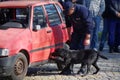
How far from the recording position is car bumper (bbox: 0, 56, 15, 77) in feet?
29.2

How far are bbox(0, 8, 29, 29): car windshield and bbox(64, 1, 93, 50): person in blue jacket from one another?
1115 millimetres

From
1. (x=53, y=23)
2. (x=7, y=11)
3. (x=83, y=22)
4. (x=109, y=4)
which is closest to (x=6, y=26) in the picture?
(x=7, y=11)

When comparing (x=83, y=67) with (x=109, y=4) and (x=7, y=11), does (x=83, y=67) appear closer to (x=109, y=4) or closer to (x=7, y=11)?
(x=7, y=11)

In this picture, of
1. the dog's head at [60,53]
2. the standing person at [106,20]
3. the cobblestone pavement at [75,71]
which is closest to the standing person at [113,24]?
the standing person at [106,20]

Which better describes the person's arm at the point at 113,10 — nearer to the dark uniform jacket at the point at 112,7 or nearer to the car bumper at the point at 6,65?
the dark uniform jacket at the point at 112,7

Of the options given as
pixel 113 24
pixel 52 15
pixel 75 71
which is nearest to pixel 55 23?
pixel 52 15

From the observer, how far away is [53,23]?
10.8 metres

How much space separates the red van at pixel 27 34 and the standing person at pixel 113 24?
3.04 meters

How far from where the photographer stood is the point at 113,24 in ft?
46.5

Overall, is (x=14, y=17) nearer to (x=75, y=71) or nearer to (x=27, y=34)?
(x=27, y=34)

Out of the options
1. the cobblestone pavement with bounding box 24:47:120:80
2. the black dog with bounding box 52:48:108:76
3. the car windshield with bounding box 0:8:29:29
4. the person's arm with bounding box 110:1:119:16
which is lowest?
the cobblestone pavement with bounding box 24:47:120:80

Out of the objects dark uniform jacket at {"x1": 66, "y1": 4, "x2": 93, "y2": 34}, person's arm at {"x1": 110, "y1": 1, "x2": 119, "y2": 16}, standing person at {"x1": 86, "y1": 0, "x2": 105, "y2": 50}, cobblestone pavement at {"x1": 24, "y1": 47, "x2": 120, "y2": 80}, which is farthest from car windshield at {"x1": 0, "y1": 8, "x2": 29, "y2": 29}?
person's arm at {"x1": 110, "y1": 1, "x2": 119, "y2": 16}

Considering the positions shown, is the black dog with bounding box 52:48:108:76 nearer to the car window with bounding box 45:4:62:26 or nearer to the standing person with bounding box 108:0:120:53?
the car window with bounding box 45:4:62:26

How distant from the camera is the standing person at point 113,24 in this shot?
13867 millimetres
